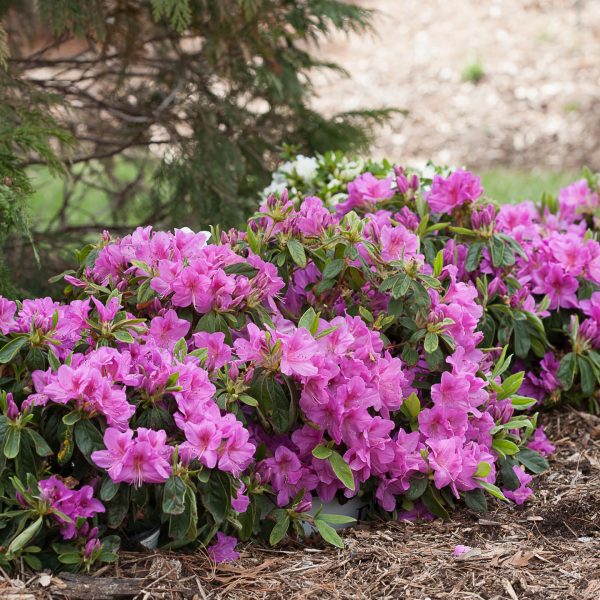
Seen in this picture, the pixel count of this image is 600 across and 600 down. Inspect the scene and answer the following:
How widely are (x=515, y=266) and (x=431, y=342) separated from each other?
2.27ft

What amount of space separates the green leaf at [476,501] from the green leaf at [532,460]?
24 cm

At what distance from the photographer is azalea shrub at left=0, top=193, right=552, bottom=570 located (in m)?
1.83

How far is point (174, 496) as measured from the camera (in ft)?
5.81

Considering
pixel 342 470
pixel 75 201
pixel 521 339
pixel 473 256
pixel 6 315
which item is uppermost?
pixel 75 201

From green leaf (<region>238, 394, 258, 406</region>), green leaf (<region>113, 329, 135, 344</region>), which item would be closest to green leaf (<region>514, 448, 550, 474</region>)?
green leaf (<region>238, 394, 258, 406</region>)

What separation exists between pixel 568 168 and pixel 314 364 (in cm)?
543

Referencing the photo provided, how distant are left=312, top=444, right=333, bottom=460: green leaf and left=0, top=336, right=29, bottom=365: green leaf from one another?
70 centimetres

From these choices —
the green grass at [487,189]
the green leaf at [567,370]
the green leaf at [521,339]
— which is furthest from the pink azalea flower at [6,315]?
the green grass at [487,189]

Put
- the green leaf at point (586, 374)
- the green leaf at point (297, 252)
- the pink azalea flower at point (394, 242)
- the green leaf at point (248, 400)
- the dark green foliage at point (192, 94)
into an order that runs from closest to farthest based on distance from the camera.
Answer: the green leaf at point (248, 400) → the green leaf at point (297, 252) → the pink azalea flower at point (394, 242) → the green leaf at point (586, 374) → the dark green foliage at point (192, 94)

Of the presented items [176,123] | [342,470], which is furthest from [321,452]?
[176,123]

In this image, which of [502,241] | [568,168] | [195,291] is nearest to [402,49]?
[568,168]

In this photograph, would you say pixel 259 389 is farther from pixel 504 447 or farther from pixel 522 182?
pixel 522 182

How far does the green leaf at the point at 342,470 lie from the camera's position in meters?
2.04

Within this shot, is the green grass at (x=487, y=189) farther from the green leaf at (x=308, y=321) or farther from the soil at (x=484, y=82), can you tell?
the green leaf at (x=308, y=321)
